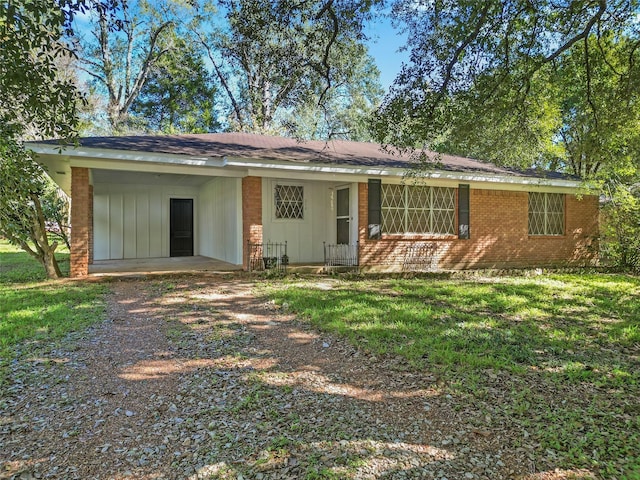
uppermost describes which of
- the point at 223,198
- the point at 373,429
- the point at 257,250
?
the point at 223,198

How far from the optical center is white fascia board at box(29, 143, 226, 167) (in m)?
8.20

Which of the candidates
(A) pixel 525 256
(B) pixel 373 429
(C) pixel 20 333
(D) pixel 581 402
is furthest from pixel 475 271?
(C) pixel 20 333

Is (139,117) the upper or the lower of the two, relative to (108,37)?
lower

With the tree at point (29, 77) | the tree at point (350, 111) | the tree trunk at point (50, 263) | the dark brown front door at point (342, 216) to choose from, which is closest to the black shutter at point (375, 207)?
the dark brown front door at point (342, 216)

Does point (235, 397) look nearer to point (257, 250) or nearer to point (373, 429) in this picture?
point (373, 429)

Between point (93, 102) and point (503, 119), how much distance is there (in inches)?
935

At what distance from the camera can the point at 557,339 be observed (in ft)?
17.1

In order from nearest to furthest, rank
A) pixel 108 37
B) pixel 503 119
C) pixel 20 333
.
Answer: pixel 20 333, pixel 503 119, pixel 108 37

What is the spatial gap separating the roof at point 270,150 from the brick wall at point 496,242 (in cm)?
88

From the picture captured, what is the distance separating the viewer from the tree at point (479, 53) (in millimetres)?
6727

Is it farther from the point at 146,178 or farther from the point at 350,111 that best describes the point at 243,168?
the point at 350,111

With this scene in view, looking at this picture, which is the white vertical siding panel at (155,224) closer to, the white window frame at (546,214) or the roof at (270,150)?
the roof at (270,150)

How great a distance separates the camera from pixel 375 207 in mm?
11086

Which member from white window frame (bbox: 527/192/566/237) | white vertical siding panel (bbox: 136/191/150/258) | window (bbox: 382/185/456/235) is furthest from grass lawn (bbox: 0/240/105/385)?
white window frame (bbox: 527/192/566/237)
